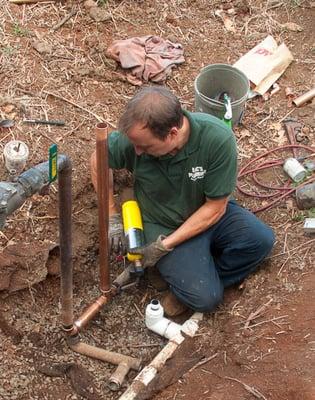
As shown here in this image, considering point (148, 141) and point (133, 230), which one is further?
point (133, 230)

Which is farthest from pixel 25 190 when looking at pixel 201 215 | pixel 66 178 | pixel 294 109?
pixel 294 109

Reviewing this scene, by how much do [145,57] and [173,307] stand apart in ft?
7.61

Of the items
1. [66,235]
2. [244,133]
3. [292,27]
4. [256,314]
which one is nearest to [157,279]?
[256,314]

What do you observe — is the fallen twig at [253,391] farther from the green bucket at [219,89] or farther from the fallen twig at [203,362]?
the green bucket at [219,89]

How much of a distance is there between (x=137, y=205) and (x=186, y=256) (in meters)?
0.46

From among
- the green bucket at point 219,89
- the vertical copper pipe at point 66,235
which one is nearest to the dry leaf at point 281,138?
the green bucket at point 219,89

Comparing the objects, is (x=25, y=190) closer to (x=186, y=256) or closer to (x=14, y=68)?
(x=186, y=256)

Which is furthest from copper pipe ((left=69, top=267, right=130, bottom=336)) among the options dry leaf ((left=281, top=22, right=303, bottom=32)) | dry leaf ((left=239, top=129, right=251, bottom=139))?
dry leaf ((left=281, top=22, right=303, bottom=32))

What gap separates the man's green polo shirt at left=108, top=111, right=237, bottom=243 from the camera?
155 inches

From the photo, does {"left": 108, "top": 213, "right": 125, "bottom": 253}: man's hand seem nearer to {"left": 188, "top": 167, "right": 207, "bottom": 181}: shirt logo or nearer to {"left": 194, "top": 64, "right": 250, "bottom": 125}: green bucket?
{"left": 188, "top": 167, "right": 207, "bottom": 181}: shirt logo

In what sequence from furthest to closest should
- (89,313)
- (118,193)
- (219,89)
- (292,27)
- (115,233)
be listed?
(292,27)
(219,89)
(118,193)
(115,233)
(89,313)

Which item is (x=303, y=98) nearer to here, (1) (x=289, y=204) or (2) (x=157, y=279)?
(1) (x=289, y=204)

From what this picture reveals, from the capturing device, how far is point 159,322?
164 inches

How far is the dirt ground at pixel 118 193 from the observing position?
379 cm
